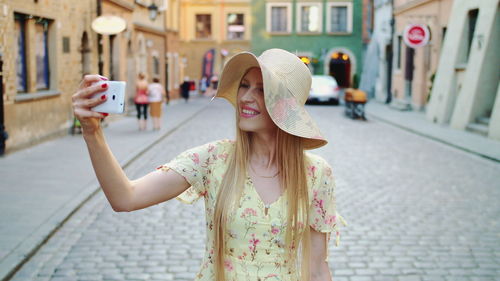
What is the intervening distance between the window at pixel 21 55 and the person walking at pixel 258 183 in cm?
1286

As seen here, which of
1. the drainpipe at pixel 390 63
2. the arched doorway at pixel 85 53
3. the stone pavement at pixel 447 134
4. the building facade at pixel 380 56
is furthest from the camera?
the building facade at pixel 380 56

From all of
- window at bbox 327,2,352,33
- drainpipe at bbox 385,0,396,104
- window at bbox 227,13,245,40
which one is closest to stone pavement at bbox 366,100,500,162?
drainpipe at bbox 385,0,396,104

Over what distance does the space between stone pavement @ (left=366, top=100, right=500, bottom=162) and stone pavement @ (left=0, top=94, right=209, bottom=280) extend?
280 inches

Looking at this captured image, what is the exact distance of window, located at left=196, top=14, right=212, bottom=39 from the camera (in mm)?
50312

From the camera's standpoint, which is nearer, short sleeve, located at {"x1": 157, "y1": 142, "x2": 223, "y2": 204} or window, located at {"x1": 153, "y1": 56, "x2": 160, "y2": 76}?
short sleeve, located at {"x1": 157, "y1": 142, "x2": 223, "y2": 204}

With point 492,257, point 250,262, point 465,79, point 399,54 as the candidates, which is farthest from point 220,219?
point 399,54

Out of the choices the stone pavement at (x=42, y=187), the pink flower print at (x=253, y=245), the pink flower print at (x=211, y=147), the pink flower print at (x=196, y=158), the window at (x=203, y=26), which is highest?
the window at (x=203, y=26)

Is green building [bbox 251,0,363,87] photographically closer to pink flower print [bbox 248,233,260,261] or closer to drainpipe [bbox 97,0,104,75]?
drainpipe [bbox 97,0,104,75]

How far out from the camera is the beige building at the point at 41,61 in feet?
43.8

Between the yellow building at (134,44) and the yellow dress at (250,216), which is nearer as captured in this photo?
the yellow dress at (250,216)

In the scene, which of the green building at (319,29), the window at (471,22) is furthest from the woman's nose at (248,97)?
the green building at (319,29)

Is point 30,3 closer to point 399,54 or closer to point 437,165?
point 437,165

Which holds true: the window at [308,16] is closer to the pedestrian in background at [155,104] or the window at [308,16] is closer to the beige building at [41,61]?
the beige building at [41,61]

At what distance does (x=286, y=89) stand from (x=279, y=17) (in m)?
44.7
